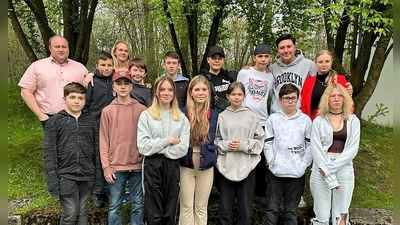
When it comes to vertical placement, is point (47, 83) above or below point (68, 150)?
above

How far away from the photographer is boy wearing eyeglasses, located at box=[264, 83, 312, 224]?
408 cm

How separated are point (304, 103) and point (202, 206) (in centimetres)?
164

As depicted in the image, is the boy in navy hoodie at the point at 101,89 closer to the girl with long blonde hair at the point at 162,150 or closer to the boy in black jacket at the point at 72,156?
the boy in black jacket at the point at 72,156

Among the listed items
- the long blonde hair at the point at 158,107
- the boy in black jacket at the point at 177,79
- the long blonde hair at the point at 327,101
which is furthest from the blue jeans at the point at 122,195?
the long blonde hair at the point at 327,101

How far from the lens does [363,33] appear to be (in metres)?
6.56

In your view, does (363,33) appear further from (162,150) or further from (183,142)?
(162,150)

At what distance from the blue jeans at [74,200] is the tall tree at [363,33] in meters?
3.26

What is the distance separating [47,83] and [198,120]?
171cm

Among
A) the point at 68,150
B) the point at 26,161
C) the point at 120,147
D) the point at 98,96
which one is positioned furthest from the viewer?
the point at 26,161

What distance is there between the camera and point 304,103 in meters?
4.43

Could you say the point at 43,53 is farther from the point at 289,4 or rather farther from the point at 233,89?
the point at 233,89

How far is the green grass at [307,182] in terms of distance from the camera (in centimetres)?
541

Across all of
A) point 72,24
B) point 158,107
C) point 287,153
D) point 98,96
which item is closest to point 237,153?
point 287,153

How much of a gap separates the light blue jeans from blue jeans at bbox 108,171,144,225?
1.83 m
